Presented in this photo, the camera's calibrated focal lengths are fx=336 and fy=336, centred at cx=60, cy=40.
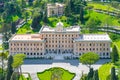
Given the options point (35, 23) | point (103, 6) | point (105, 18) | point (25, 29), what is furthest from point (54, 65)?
point (103, 6)

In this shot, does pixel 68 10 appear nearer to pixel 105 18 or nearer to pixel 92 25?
pixel 105 18

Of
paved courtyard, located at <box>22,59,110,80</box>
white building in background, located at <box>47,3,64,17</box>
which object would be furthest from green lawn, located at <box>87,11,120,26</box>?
paved courtyard, located at <box>22,59,110,80</box>

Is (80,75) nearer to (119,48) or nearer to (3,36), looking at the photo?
(119,48)

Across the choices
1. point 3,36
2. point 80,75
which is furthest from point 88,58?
point 3,36

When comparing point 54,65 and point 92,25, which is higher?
point 92,25

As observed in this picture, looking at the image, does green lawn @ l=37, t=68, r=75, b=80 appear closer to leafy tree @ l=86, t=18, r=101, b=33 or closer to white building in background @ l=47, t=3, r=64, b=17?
leafy tree @ l=86, t=18, r=101, b=33

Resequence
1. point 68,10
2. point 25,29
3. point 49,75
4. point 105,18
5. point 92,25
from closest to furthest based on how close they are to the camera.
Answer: point 49,75 < point 92,25 < point 25,29 < point 105,18 < point 68,10

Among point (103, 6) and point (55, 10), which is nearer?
point (55, 10)
